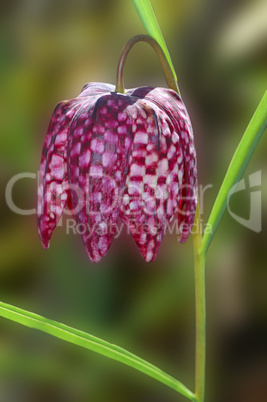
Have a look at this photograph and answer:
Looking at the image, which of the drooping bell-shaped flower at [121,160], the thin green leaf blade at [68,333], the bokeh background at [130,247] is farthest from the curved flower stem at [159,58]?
the bokeh background at [130,247]

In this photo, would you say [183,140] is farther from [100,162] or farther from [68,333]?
[68,333]

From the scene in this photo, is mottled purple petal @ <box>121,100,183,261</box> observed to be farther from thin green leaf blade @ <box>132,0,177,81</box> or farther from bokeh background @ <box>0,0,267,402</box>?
bokeh background @ <box>0,0,267,402</box>

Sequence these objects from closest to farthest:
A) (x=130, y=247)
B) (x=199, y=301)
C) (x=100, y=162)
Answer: (x=100, y=162), (x=199, y=301), (x=130, y=247)

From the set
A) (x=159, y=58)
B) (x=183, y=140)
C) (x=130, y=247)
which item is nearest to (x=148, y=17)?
(x=159, y=58)

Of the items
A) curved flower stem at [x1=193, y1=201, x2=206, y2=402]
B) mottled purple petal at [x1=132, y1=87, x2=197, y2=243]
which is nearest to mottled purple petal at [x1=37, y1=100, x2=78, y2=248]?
mottled purple petal at [x1=132, y1=87, x2=197, y2=243]

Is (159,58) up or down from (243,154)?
up

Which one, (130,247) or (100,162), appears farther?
(130,247)

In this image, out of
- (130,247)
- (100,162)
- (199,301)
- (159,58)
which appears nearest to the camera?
(100,162)

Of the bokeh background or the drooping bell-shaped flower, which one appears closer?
the drooping bell-shaped flower
